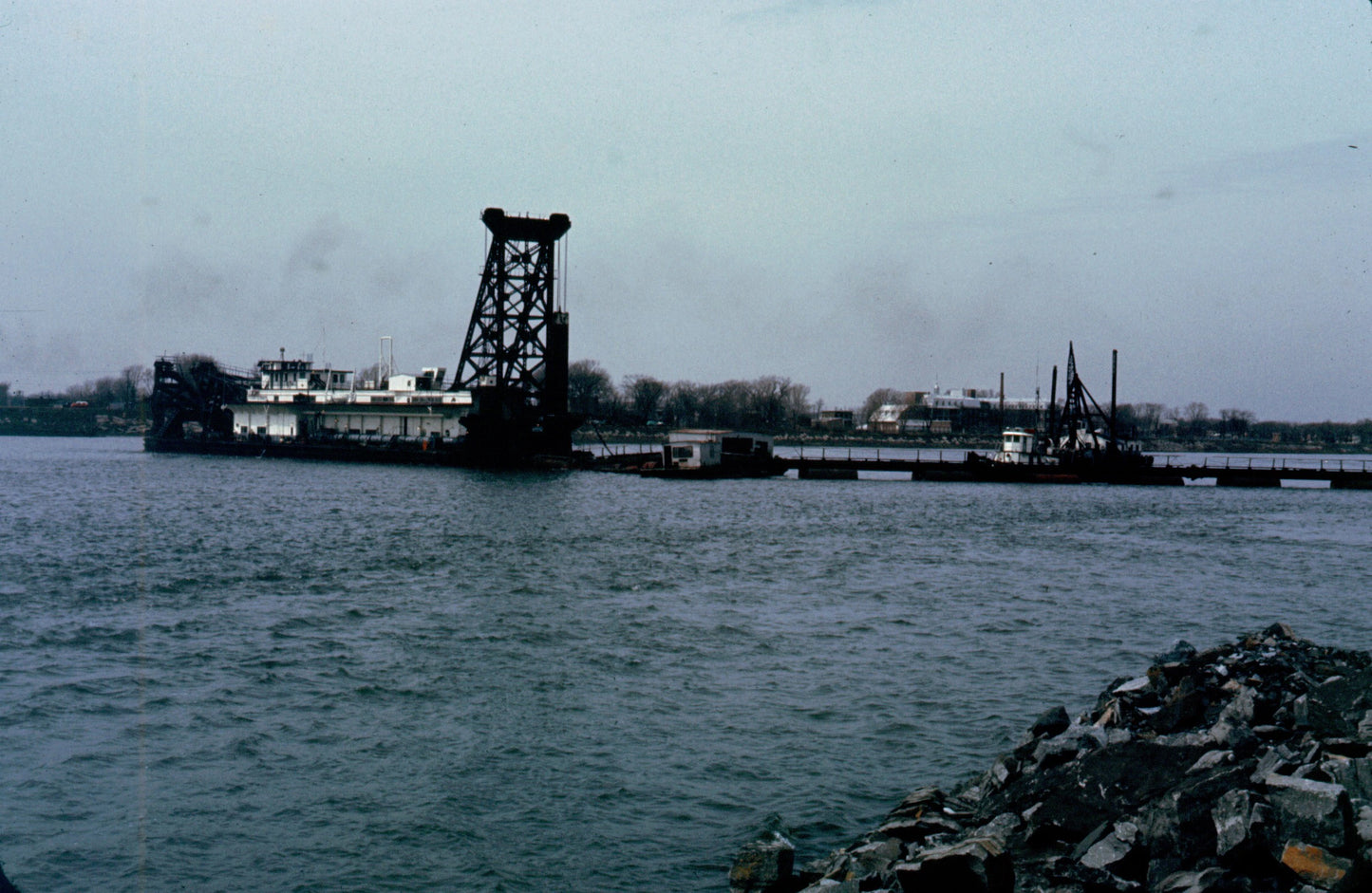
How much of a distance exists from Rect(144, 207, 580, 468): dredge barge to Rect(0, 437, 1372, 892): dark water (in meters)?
36.6

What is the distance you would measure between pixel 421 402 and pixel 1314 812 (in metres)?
77.6

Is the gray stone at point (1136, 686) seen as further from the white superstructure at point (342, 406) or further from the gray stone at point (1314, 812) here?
the white superstructure at point (342, 406)

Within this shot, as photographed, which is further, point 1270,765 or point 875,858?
point 875,858

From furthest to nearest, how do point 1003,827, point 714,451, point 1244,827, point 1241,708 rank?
point 714,451 < point 1241,708 < point 1003,827 < point 1244,827

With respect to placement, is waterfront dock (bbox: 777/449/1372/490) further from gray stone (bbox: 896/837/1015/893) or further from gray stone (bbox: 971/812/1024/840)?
gray stone (bbox: 896/837/1015/893)

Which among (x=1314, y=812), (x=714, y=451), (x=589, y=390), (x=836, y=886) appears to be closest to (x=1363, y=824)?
(x=1314, y=812)

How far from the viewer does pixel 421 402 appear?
79.7 m

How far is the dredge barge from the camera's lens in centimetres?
7325

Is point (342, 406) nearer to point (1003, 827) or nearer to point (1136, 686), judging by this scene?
point (1136, 686)

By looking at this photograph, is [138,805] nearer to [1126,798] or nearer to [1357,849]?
[1126,798]

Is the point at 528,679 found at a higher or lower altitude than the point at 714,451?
lower

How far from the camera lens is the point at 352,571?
26.1m

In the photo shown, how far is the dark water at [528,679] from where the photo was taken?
9.50 metres

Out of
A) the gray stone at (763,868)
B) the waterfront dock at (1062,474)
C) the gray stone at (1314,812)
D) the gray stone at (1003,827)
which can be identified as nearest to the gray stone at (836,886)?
the gray stone at (763,868)
